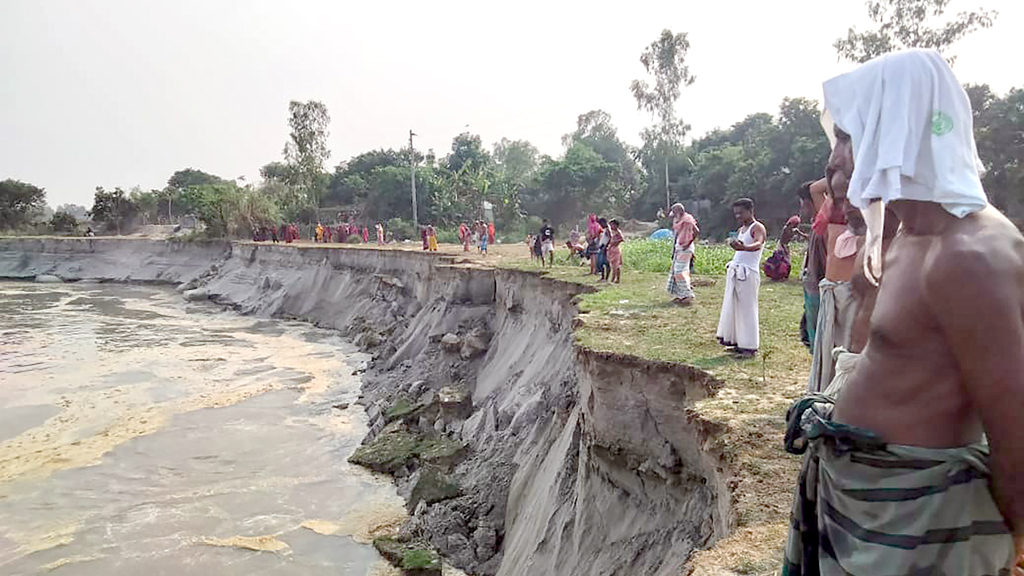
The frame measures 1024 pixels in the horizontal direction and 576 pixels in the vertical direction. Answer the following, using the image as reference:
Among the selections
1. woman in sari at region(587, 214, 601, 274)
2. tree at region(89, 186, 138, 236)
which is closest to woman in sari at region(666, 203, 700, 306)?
woman in sari at region(587, 214, 601, 274)

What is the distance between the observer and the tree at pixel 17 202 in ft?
197

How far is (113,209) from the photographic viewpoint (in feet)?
193

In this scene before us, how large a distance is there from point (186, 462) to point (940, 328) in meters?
13.7

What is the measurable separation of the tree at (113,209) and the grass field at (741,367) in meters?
57.4

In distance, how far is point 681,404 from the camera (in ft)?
20.5

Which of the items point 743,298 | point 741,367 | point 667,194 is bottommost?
point 741,367

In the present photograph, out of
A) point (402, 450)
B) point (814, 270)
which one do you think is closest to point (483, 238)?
point (402, 450)

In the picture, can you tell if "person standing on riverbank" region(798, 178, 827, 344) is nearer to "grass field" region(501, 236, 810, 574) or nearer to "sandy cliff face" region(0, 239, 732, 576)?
"grass field" region(501, 236, 810, 574)

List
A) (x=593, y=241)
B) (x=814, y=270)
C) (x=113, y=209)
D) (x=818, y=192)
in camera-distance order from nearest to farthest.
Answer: (x=814, y=270)
(x=818, y=192)
(x=593, y=241)
(x=113, y=209)

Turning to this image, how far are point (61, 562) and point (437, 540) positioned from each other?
5232 millimetres

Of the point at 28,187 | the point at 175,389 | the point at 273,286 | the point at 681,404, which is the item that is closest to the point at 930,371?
the point at 681,404

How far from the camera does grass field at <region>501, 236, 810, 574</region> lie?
3576 millimetres

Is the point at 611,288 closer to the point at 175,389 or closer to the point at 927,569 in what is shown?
the point at 927,569

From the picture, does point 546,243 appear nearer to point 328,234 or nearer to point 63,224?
point 328,234
